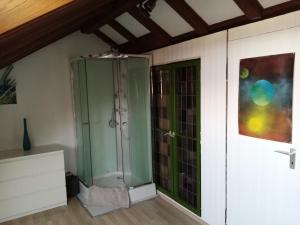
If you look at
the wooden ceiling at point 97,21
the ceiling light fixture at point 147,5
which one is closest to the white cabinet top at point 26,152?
the wooden ceiling at point 97,21

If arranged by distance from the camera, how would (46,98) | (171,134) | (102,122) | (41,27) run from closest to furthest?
(41,27), (171,134), (46,98), (102,122)

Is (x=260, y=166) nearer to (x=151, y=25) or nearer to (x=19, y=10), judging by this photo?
(x=151, y=25)

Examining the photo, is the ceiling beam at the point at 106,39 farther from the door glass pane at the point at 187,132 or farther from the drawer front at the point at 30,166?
the drawer front at the point at 30,166

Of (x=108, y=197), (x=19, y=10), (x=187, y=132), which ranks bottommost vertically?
(x=108, y=197)

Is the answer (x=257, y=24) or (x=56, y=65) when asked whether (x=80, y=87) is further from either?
(x=257, y=24)

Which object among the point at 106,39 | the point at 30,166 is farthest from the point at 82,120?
the point at 106,39

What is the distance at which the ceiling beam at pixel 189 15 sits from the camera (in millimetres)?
2537

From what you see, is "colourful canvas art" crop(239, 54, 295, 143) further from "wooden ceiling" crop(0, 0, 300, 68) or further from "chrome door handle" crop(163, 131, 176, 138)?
"chrome door handle" crop(163, 131, 176, 138)

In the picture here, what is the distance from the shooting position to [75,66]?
3898 millimetres

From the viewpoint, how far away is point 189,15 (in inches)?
102

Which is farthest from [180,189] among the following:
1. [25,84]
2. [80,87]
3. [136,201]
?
[25,84]

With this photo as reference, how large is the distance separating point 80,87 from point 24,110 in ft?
2.88

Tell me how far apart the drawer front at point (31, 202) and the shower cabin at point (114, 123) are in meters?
0.39

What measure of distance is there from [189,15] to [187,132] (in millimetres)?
1416
